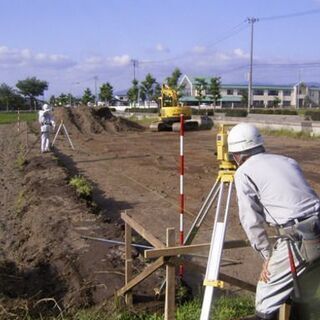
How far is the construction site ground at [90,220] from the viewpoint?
21.6 feet

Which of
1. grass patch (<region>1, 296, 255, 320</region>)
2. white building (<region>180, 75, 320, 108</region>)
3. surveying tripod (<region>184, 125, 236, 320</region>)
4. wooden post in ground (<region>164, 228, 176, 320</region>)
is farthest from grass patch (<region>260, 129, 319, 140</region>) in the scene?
white building (<region>180, 75, 320, 108</region>)

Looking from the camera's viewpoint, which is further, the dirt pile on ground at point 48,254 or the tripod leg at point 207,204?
the dirt pile on ground at point 48,254

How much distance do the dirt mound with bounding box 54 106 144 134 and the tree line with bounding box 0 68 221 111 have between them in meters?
39.2

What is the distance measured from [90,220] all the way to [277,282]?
630 centimetres

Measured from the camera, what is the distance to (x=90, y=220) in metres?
9.92

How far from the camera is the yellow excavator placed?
38969 millimetres

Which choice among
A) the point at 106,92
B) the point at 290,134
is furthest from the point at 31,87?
the point at 290,134

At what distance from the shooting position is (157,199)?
13.1m

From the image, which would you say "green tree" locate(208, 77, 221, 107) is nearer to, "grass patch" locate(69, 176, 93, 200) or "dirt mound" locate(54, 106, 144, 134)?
"dirt mound" locate(54, 106, 144, 134)

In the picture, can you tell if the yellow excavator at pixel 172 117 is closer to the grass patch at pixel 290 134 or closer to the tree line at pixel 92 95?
the grass patch at pixel 290 134

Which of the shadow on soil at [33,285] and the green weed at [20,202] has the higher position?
the shadow on soil at [33,285]

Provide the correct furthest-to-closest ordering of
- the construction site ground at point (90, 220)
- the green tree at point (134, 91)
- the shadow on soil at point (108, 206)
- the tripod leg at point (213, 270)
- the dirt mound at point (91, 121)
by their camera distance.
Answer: the green tree at point (134, 91)
the dirt mound at point (91, 121)
the shadow on soil at point (108, 206)
the construction site ground at point (90, 220)
the tripod leg at point (213, 270)

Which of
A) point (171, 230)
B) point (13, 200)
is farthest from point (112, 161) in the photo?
point (171, 230)

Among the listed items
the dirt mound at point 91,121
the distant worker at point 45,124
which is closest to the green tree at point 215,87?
the dirt mound at point 91,121
